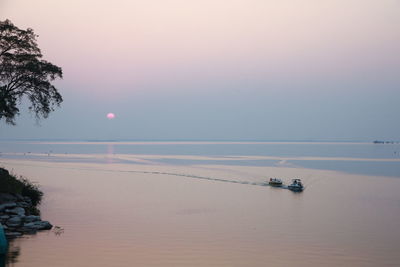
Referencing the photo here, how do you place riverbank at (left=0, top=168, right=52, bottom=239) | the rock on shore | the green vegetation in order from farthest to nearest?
1. the green vegetation
2. riverbank at (left=0, top=168, right=52, bottom=239)
3. the rock on shore

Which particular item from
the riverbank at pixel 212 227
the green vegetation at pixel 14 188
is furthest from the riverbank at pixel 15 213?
the riverbank at pixel 212 227

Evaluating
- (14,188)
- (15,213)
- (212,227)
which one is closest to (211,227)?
(212,227)

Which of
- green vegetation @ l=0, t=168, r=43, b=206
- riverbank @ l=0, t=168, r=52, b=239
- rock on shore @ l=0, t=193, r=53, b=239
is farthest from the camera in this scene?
green vegetation @ l=0, t=168, r=43, b=206

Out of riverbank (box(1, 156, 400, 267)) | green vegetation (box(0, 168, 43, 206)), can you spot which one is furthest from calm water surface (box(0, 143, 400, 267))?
green vegetation (box(0, 168, 43, 206))

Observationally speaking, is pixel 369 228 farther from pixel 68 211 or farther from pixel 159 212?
pixel 68 211

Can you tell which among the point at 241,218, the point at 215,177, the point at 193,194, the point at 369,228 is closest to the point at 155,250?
the point at 241,218

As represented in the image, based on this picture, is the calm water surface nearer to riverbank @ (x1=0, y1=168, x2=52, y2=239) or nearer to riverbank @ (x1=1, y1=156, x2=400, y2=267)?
riverbank @ (x1=1, y1=156, x2=400, y2=267)

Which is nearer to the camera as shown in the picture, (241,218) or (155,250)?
(155,250)

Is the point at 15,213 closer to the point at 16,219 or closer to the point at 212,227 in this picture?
the point at 16,219

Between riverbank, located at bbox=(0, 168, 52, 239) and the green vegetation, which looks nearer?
riverbank, located at bbox=(0, 168, 52, 239)
